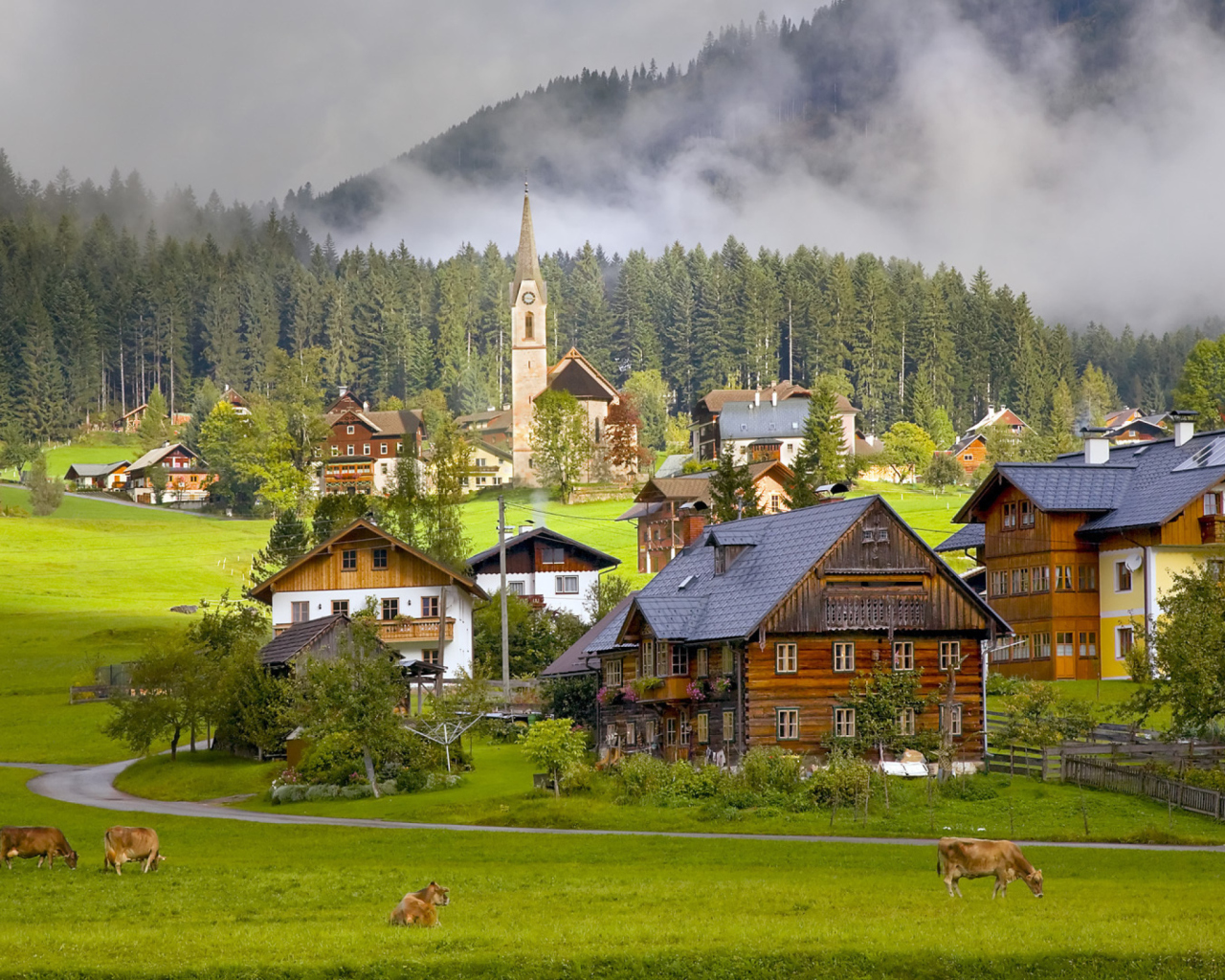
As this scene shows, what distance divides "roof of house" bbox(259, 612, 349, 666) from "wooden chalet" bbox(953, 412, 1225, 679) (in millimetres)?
28829

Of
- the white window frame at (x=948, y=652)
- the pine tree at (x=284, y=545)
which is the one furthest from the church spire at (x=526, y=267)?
the white window frame at (x=948, y=652)

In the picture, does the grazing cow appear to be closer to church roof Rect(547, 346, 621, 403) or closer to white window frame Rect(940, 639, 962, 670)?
white window frame Rect(940, 639, 962, 670)

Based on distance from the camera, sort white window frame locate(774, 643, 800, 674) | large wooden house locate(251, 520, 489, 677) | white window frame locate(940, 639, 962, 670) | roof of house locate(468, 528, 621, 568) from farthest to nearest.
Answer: roof of house locate(468, 528, 621, 568) → large wooden house locate(251, 520, 489, 677) → white window frame locate(940, 639, 962, 670) → white window frame locate(774, 643, 800, 674)

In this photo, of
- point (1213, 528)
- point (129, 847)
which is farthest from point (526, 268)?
point (129, 847)

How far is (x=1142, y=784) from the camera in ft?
148

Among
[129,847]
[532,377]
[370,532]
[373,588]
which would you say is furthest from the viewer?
[532,377]

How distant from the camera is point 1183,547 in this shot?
66.2 metres

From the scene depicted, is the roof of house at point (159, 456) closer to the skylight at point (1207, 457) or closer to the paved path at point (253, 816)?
the paved path at point (253, 816)

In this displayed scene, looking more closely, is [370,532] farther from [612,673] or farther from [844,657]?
[844,657]

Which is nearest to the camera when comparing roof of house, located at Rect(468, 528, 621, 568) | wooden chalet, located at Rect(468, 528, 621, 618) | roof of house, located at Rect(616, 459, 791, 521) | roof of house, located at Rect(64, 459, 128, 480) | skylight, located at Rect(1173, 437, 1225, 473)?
skylight, located at Rect(1173, 437, 1225, 473)

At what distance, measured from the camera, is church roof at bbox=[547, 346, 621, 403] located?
18700 centimetres

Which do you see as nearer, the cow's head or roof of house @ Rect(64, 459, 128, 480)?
the cow's head

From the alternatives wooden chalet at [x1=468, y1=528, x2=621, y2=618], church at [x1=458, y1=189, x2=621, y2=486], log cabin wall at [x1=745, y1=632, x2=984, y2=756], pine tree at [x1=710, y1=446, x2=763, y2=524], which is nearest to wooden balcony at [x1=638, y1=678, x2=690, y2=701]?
log cabin wall at [x1=745, y1=632, x2=984, y2=756]

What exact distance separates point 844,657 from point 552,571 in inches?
1841
